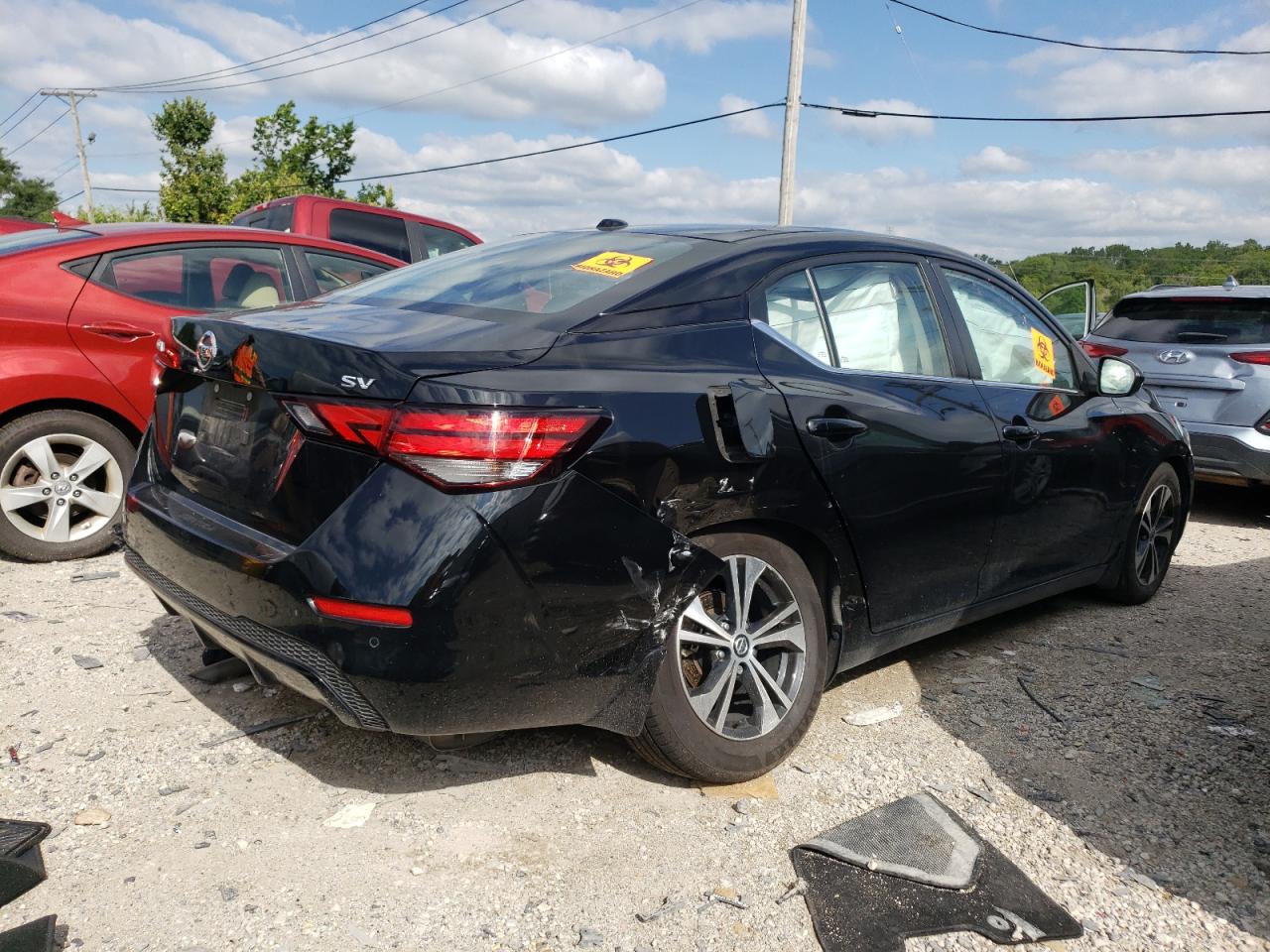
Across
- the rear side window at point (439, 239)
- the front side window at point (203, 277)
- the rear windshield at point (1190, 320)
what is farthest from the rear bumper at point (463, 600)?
the rear side window at point (439, 239)

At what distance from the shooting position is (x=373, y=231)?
376 inches

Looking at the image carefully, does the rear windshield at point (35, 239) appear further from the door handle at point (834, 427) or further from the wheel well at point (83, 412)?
the door handle at point (834, 427)

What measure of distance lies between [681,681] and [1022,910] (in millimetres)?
1009

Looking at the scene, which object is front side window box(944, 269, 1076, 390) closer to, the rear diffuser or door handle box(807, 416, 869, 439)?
door handle box(807, 416, 869, 439)

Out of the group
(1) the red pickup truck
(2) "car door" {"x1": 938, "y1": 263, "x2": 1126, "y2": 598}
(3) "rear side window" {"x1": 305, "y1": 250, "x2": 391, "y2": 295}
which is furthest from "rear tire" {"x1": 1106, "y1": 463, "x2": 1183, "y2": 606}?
(1) the red pickup truck

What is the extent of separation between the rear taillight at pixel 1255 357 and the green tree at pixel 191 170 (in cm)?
2901

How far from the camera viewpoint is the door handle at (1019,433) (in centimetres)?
378

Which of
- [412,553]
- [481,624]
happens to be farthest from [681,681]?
[412,553]

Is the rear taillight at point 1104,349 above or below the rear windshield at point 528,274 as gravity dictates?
below

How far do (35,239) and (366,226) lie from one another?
4534mm

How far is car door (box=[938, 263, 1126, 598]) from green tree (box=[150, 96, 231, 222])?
99.0ft

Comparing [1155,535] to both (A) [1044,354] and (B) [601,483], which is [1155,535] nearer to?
(A) [1044,354]

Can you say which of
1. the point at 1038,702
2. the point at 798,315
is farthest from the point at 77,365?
the point at 1038,702

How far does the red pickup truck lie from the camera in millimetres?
9234
